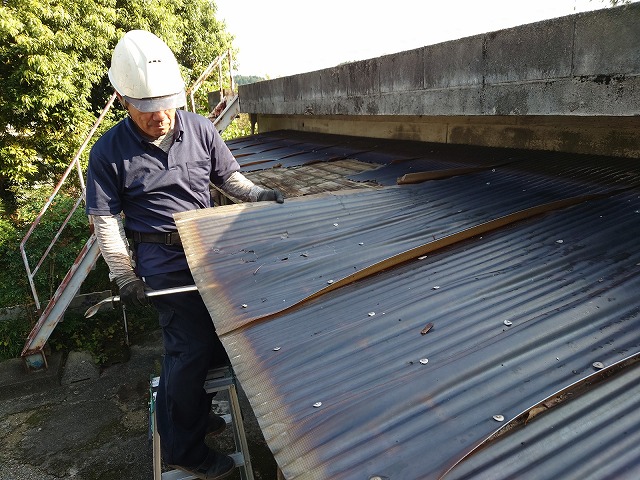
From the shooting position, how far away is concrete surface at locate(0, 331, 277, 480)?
4.98m

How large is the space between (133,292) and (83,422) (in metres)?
4.60

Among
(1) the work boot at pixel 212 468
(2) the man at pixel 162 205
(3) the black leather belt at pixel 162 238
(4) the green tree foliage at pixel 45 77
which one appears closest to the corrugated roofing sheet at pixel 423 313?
(3) the black leather belt at pixel 162 238

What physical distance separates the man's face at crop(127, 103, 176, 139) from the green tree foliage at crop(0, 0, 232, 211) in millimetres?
10568

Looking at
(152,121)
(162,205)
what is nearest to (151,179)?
(162,205)

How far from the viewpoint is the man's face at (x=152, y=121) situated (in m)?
2.64

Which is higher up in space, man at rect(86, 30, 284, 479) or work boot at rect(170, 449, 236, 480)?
man at rect(86, 30, 284, 479)

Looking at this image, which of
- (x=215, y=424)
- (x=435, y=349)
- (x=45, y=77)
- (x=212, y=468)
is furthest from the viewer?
(x=45, y=77)

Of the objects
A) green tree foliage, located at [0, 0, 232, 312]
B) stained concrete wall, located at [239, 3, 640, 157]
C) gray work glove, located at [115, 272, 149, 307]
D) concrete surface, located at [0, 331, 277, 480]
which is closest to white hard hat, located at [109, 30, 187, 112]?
gray work glove, located at [115, 272, 149, 307]

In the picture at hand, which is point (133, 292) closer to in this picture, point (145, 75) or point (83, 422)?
point (145, 75)

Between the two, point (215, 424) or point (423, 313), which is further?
point (215, 424)

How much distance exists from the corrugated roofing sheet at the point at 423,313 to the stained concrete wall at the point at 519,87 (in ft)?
1.73

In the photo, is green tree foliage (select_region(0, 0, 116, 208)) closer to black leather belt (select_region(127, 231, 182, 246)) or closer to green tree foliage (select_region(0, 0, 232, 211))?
green tree foliage (select_region(0, 0, 232, 211))

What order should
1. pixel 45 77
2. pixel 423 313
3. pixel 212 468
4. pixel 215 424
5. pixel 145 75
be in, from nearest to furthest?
1. pixel 423 313
2. pixel 145 75
3. pixel 212 468
4. pixel 215 424
5. pixel 45 77

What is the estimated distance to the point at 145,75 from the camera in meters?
2.51
